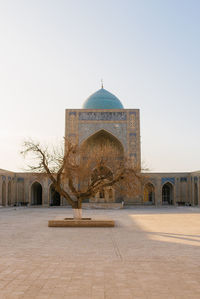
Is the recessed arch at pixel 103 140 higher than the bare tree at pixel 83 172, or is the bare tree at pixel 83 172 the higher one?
the recessed arch at pixel 103 140

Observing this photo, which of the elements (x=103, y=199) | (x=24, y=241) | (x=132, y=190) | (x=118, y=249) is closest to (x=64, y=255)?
(x=118, y=249)

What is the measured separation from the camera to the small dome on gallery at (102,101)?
2664 cm

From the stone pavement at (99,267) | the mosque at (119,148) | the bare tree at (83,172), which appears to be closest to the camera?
the stone pavement at (99,267)

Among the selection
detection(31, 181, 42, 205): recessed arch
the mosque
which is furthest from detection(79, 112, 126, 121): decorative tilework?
detection(31, 181, 42, 205): recessed arch

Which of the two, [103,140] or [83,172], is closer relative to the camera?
[83,172]

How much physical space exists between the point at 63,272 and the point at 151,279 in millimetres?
1153

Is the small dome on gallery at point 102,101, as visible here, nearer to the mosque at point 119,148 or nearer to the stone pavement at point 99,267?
the mosque at point 119,148

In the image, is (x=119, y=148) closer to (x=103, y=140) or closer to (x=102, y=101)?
(x=103, y=140)

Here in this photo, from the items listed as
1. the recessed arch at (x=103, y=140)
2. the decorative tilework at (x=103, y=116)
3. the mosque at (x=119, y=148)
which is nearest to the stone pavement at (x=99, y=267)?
the mosque at (x=119, y=148)

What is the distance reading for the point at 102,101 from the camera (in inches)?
1056

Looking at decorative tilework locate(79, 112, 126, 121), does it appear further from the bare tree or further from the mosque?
the bare tree

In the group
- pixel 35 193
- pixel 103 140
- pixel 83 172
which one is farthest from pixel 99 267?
pixel 35 193

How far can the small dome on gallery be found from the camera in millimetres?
26641

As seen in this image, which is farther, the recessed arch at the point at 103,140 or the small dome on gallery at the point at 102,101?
the small dome on gallery at the point at 102,101
